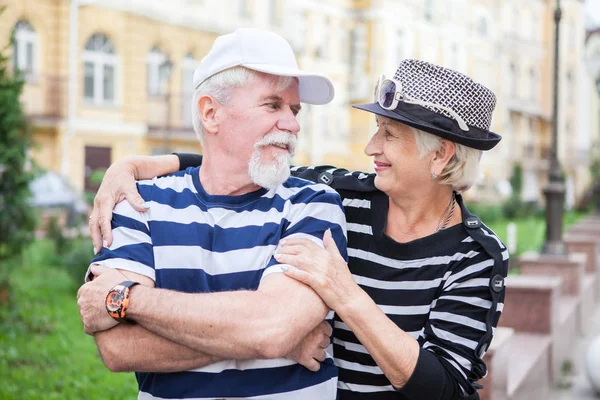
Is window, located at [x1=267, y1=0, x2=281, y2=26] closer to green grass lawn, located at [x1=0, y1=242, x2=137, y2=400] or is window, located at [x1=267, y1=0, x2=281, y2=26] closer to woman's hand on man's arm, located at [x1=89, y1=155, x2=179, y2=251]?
green grass lawn, located at [x1=0, y1=242, x2=137, y2=400]

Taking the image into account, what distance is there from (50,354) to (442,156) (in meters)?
5.24

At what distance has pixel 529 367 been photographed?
5738mm

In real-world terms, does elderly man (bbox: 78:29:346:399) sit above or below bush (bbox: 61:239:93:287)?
above

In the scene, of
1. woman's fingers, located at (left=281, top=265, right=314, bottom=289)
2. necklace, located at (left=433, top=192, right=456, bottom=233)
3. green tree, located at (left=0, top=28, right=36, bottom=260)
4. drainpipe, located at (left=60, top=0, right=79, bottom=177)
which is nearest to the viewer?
woman's fingers, located at (left=281, top=265, right=314, bottom=289)

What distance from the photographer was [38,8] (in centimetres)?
2652

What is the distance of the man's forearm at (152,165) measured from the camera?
3020 mm

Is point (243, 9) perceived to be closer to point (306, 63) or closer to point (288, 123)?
point (306, 63)

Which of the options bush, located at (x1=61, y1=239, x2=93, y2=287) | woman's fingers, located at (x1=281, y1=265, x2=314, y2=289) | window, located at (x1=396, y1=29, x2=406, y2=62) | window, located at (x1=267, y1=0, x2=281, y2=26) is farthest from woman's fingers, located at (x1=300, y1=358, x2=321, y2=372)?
window, located at (x1=396, y1=29, x2=406, y2=62)

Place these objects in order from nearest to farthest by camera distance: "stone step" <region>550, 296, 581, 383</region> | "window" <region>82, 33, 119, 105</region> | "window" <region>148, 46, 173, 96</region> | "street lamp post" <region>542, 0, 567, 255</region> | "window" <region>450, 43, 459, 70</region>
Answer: "stone step" <region>550, 296, 581, 383</region> < "street lamp post" <region>542, 0, 567, 255</region> < "window" <region>82, 33, 119, 105</region> < "window" <region>148, 46, 173, 96</region> < "window" <region>450, 43, 459, 70</region>

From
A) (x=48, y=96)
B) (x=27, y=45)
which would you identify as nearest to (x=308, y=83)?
(x=48, y=96)

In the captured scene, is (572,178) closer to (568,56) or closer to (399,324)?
(568,56)

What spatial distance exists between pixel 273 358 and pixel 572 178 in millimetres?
64767

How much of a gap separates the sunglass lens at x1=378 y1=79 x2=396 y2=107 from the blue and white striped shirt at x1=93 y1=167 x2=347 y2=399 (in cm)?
44

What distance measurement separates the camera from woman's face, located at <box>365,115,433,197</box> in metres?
2.92
